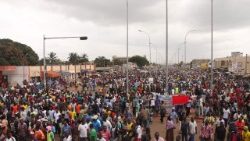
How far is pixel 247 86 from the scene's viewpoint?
42531 millimetres

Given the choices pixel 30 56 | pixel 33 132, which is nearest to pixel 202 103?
A: pixel 33 132

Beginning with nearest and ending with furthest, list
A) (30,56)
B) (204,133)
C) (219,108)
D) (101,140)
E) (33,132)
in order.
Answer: (101,140)
(33,132)
(204,133)
(219,108)
(30,56)

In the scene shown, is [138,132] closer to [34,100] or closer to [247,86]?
[34,100]

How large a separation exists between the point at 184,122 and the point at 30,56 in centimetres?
9494

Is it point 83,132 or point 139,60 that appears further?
point 139,60

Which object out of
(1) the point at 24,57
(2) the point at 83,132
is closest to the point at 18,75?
(1) the point at 24,57

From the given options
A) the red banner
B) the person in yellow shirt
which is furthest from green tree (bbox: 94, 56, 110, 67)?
the person in yellow shirt

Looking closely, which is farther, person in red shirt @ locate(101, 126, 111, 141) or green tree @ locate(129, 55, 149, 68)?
green tree @ locate(129, 55, 149, 68)

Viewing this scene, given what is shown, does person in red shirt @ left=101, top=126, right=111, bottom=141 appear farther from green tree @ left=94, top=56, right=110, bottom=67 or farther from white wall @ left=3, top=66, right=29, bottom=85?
green tree @ left=94, top=56, right=110, bottom=67

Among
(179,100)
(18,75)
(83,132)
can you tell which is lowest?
(83,132)

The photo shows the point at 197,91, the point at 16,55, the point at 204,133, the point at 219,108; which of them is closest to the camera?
the point at 204,133

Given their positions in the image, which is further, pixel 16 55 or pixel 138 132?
pixel 16 55

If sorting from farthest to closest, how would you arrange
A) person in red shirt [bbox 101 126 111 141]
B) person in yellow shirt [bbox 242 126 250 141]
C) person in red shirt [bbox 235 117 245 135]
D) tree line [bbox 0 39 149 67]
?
tree line [bbox 0 39 149 67] → person in red shirt [bbox 235 117 245 135] → person in yellow shirt [bbox 242 126 250 141] → person in red shirt [bbox 101 126 111 141]

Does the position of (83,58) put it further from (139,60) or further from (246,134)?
(246,134)
